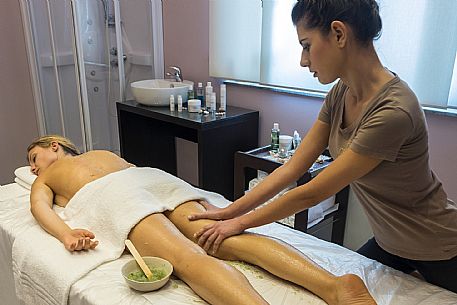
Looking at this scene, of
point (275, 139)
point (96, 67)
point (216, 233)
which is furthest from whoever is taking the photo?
point (96, 67)

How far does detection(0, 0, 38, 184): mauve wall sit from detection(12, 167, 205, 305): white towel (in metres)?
1.89

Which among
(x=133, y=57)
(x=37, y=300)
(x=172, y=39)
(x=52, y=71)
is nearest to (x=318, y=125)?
(x=37, y=300)

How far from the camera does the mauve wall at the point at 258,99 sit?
1.84 meters

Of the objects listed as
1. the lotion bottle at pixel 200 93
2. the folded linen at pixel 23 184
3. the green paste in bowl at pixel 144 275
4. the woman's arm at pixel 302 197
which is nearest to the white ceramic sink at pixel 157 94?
the lotion bottle at pixel 200 93

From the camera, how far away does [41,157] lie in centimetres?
188

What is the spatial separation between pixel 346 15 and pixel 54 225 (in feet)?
3.76

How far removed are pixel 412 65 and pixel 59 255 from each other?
160cm

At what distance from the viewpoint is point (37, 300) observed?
1324 mm

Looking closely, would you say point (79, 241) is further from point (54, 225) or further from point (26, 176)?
point (26, 176)

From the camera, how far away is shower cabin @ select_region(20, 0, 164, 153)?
2.77m

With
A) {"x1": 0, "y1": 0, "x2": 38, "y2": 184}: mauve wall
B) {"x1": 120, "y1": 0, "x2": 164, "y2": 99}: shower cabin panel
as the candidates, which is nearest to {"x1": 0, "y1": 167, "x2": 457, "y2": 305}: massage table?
{"x1": 120, "y1": 0, "x2": 164, "y2": 99}: shower cabin panel

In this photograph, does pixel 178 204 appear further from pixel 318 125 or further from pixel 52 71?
pixel 52 71

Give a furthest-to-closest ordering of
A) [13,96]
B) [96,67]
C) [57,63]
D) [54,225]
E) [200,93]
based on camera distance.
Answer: [13,96], [96,67], [57,63], [200,93], [54,225]

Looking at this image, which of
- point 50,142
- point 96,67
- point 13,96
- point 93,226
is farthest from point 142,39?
point 93,226
